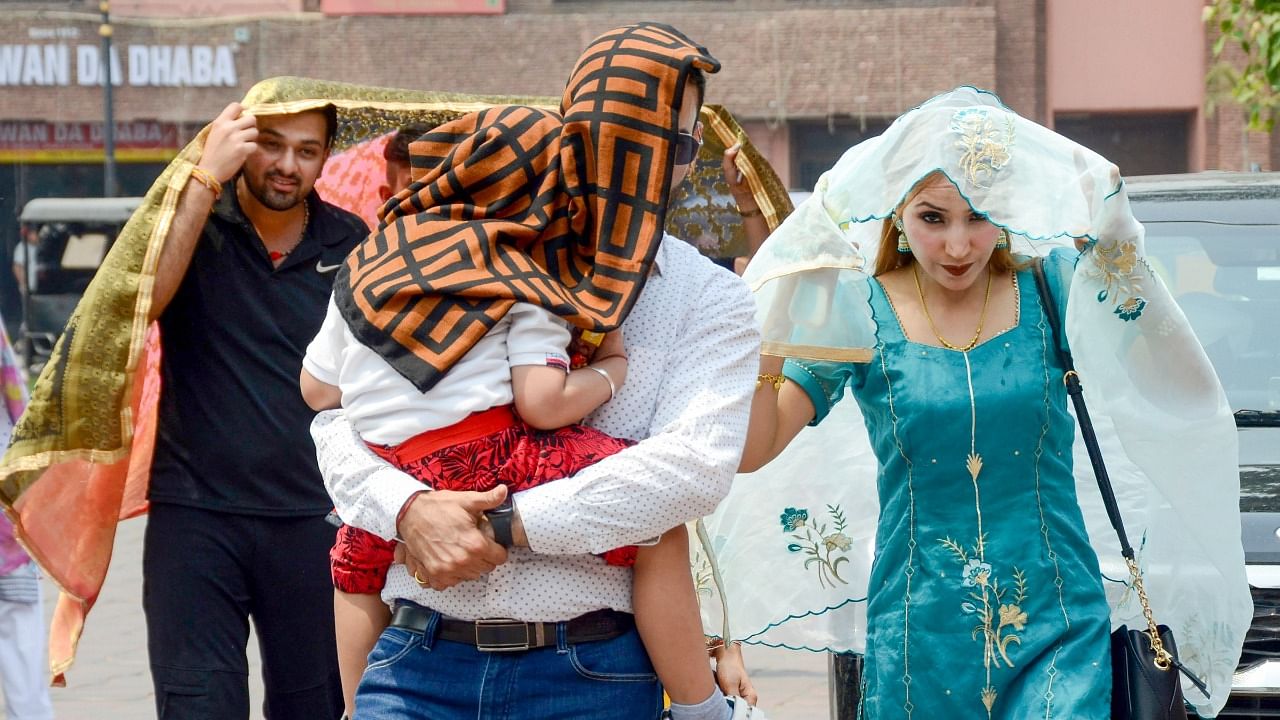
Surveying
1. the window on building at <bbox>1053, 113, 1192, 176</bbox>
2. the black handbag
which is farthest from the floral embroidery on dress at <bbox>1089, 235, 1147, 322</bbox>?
the window on building at <bbox>1053, 113, 1192, 176</bbox>

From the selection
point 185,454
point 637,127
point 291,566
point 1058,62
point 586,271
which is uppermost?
point 1058,62

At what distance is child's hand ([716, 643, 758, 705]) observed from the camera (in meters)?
3.13

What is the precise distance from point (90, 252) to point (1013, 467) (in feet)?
64.0

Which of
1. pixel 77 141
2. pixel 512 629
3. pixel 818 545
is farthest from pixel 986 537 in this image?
pixel 77 141

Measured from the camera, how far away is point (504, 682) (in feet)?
8.29

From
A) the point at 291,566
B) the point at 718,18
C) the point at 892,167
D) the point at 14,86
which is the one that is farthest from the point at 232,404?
the point at 14,86

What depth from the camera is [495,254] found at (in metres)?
2.51

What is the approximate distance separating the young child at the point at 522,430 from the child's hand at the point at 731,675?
18.2 inches

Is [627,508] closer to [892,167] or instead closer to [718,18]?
[892,167]

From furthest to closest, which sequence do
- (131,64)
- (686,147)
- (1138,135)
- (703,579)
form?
(131,64) < (1138,135) < (703,579) < (686,147)

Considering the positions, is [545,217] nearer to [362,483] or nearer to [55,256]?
[362,483]

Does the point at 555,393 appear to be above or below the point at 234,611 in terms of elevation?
above

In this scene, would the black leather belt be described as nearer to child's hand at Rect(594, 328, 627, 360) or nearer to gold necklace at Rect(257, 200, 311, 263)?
child's hand at Rect(594, 328, 627, 360)

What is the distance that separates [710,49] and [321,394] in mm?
22776
